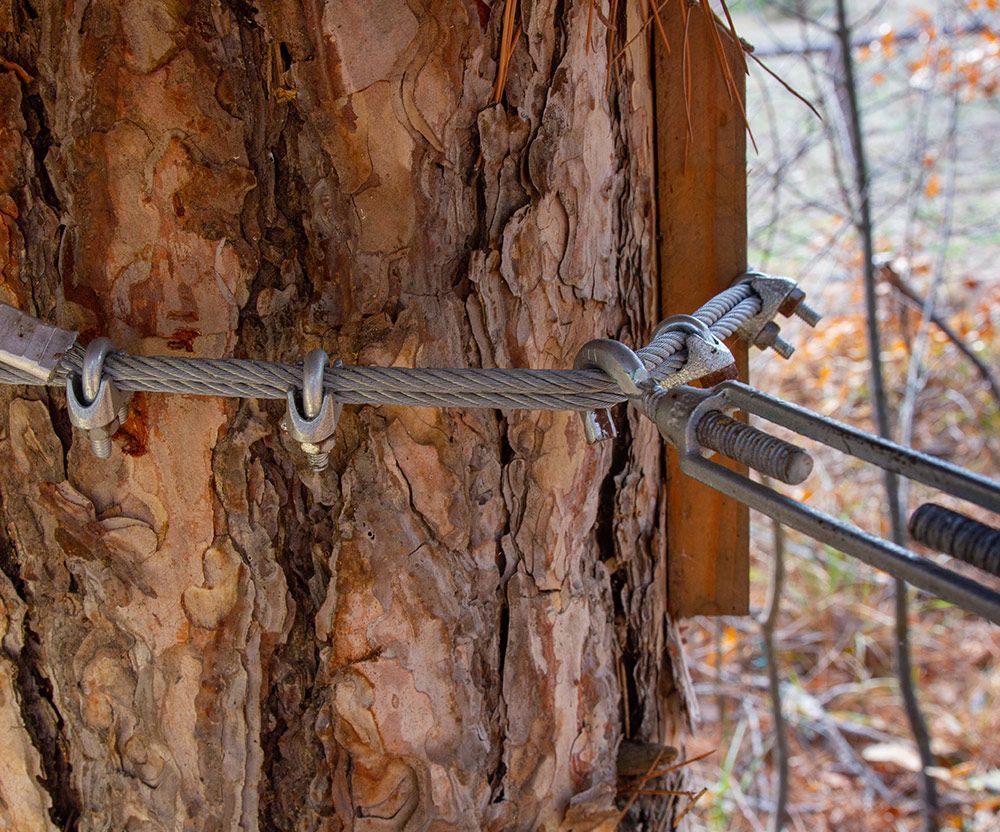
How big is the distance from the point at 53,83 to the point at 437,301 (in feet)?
1.02

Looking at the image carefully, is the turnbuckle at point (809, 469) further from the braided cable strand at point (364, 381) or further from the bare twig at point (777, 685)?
the bare twig at point (777, 685)

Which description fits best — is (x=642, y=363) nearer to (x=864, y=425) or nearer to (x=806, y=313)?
(x=806, y=313)

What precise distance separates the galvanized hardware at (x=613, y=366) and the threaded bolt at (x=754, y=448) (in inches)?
2.2

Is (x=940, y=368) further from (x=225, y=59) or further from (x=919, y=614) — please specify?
(x=225, y=59)

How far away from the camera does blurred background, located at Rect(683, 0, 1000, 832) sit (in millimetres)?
2256

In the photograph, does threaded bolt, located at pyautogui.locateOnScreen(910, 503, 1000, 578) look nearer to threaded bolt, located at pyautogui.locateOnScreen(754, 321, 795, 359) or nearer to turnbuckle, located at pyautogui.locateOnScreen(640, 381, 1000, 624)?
turnbuckle, located at pyautogui.locateOnScreen(640, 381, 1000, 624)

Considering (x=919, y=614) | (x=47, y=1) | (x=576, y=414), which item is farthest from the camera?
(x=919, y=614)

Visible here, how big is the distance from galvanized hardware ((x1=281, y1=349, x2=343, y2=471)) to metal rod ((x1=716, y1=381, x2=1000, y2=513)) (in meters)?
0.27

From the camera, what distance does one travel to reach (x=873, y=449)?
0.54 meters

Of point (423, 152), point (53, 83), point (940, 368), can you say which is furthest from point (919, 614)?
point (53, 83)

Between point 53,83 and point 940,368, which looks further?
point 940,368

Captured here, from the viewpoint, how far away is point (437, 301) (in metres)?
0.71

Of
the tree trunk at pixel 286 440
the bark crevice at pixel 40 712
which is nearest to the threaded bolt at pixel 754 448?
the tree trunk at pixel 286 440

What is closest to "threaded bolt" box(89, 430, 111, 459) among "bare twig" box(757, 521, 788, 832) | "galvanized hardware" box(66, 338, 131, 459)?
"galvanized hardware" box(66, 338, 131, 459)
